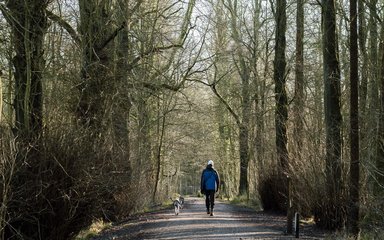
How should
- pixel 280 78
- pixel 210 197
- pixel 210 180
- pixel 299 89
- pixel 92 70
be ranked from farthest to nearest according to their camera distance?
pixel 280 78, pixel 210 197, pixel 299 89, pixel 210 180, pixel 92 70

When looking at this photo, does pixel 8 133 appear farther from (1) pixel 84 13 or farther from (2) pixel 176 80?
(2) pixel 176 80

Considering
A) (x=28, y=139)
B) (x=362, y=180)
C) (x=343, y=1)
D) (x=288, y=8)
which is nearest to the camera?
(x=28, y=139)

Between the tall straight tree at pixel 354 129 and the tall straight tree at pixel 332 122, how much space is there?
1.42m

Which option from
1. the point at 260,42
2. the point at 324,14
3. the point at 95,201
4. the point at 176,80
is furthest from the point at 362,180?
the point at 260,42

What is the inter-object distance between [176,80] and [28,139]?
40.2 ft

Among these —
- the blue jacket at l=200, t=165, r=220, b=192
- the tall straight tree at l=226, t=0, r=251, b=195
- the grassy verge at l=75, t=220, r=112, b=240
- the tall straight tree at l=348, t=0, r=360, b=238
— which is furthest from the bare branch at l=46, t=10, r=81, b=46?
the tall straight tree at l=226, t=0, r=251, b=195

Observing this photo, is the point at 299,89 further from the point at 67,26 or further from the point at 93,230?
the point at 93,230

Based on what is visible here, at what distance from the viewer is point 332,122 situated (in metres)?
13.4

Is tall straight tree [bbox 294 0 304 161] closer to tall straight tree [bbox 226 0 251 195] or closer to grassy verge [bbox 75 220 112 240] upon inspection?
grassy verge [bbox 75 220 112 240]

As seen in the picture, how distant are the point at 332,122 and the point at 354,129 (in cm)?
256

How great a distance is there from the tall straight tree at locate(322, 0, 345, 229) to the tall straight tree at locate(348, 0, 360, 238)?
56.0 inches

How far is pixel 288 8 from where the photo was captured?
21297 mm

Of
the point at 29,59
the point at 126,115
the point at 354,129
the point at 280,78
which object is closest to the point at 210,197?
the point at 126,115

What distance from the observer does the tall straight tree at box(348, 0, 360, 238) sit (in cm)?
1081
